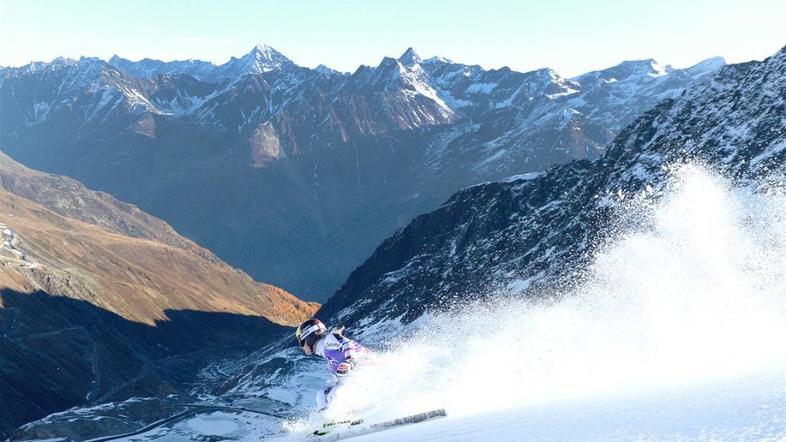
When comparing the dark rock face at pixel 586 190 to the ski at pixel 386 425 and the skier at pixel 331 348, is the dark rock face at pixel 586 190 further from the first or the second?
the ski at pixel 386 425

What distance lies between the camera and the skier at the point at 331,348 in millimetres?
39656

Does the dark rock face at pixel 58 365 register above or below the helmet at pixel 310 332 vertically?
above

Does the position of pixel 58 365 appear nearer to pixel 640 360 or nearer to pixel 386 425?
pixel 386 425

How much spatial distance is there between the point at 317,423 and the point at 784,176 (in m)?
81.5

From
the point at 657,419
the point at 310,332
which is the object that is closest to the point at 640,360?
the point at 310,332

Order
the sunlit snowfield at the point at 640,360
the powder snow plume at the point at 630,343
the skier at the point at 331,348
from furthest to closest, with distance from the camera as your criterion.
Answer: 1. the skier at the point at 331,348
2. the powder snow plume at the point at 630,343
3. the sunlit snowfield at the point at 640,360

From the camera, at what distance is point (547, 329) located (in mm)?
58219

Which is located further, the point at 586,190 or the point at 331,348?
the point at 586,190

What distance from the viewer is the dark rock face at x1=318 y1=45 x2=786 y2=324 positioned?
414 ft

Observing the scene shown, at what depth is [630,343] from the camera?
154 ft

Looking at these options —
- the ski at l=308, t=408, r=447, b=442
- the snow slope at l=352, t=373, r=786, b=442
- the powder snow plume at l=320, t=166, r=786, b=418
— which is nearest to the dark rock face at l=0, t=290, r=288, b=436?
the powder snow plume at l=320, t=166, r=786, b=418

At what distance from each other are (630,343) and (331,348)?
17598mm

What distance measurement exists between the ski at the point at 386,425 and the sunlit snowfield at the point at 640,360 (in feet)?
3.22

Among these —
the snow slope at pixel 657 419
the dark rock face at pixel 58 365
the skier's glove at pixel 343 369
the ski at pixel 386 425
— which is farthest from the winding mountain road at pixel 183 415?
the snow slope at pixel 657 419
